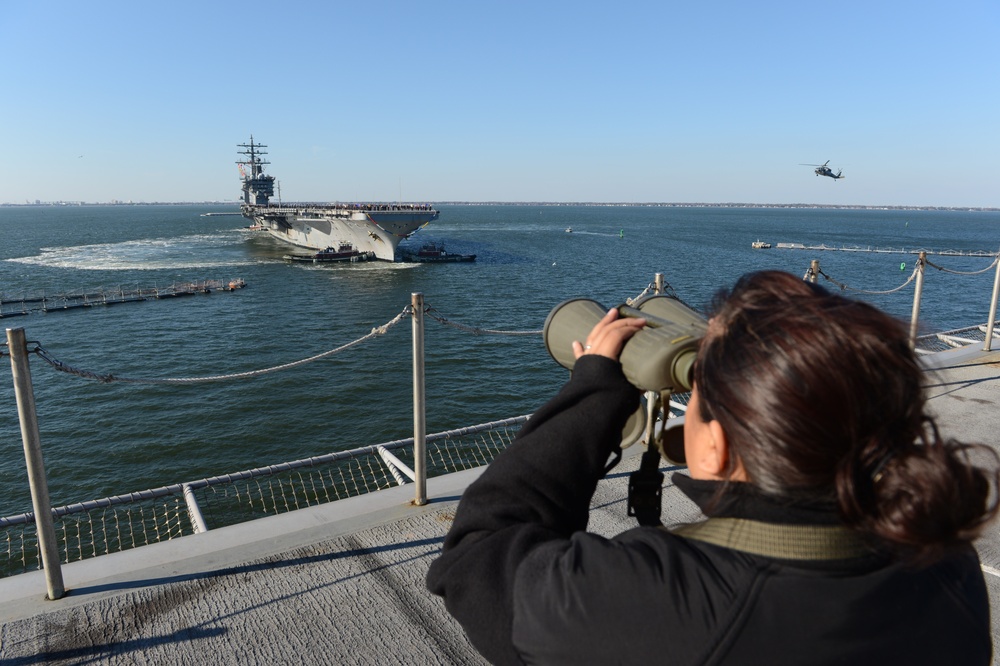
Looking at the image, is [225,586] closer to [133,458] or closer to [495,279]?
[133,458]

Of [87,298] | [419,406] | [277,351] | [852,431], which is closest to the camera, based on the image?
[852,431]

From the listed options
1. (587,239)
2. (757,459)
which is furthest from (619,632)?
(587,239)

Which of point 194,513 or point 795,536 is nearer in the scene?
point 795,536

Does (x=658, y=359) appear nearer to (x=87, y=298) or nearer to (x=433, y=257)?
(x=87, y=298)

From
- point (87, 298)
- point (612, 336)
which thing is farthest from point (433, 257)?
point (612, 336)

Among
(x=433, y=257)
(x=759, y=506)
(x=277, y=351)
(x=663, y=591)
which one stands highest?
(x=759, y=506)

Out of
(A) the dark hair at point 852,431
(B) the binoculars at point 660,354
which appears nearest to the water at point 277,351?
(B) the binoculars at point 660,354

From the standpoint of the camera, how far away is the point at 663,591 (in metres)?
0.84

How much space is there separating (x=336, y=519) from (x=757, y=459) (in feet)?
11.9

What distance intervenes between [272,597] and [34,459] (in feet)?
4.64

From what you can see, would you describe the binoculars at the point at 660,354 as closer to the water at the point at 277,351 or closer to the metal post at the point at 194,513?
the water at the point at 277,351

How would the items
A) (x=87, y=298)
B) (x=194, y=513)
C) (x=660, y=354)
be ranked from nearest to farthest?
(x=660, y=354) < (x=194, y=513) < (x=87, y=298)

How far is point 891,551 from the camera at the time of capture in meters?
0.84

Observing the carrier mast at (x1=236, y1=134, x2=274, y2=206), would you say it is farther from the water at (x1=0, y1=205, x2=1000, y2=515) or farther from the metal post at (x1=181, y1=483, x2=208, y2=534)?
the metal post at (x1=181, y1=483, x2=208, y2=534)
